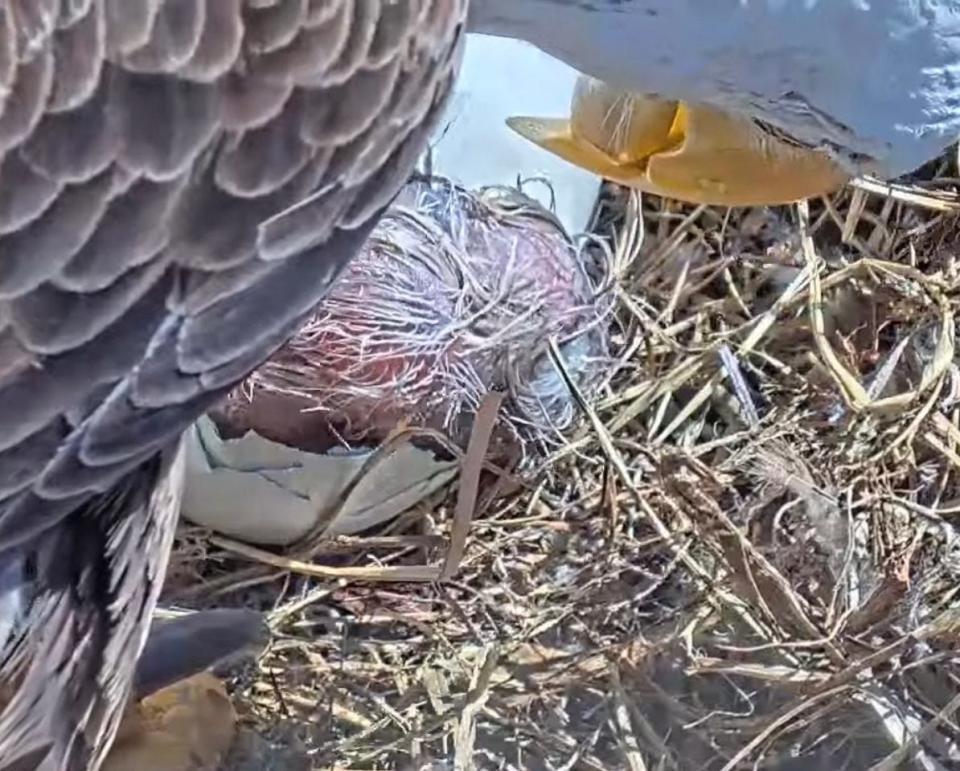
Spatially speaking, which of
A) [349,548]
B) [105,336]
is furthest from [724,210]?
[105,336]

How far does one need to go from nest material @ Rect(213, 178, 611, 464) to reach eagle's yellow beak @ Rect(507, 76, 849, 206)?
10.0 inches

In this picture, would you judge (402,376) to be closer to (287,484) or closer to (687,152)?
(287,484)

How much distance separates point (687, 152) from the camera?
1.13 metres

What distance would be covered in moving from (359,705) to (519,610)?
0.16m

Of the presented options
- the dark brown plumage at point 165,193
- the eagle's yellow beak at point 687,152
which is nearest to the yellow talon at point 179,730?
the dark brown plumage at point 165,193

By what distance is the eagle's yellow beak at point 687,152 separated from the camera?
1109 millimetres

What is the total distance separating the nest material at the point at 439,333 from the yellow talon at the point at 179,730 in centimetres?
21

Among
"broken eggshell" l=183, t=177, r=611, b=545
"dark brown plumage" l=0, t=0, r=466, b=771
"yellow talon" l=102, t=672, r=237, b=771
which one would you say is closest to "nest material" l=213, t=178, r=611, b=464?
"broken eggshell" l=183, t=177, r=611, b=545

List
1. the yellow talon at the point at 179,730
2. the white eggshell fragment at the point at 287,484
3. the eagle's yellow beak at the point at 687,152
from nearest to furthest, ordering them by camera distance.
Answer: the eagle's yellow beak at the point at 687,152, the yellow talon at the point at 179,730, the white eggshell fragment at the point at 287,484

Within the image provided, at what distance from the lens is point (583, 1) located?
3.35 ft

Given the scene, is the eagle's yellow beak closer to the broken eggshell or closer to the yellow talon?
the broken eggshell

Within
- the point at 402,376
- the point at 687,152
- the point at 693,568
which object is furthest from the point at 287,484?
the point at 687,152

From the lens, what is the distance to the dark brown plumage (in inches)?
33.5

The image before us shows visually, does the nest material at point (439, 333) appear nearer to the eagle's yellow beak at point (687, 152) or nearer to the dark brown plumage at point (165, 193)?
the eagle's yellow beak at point (687, 152)
